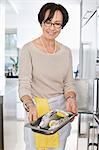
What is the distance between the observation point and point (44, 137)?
120 centimetres

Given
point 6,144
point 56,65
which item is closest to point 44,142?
point 56,65

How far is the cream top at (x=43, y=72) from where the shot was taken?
1158 millimetres

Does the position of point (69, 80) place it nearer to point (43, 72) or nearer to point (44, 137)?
point (43, 72)

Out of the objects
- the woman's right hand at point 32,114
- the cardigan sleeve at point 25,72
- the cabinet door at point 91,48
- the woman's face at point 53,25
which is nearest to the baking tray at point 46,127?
the woman's right hand at point 32,114

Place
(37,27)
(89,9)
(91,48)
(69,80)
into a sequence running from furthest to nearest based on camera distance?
(37,27)
(89,9)
(91,48)
(69,80)

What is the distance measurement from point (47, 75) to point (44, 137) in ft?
0.84

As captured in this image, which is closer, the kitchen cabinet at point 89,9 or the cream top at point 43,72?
the cream top at point 43,72

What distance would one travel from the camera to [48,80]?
46.8 inches

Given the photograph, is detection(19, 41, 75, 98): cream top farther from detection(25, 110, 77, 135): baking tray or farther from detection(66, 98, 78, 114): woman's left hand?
detection(25, 110, 77, 135): baking tray

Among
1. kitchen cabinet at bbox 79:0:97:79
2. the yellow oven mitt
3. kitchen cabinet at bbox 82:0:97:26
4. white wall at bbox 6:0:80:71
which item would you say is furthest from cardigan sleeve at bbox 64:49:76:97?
white wall at bbox 6:0:80:71

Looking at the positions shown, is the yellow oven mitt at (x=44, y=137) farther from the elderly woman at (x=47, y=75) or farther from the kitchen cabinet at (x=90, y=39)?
the kitchen cabinet at (x=90, y=39)

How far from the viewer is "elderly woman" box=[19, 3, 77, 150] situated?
114 centimetres

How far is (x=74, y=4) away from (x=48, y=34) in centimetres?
328

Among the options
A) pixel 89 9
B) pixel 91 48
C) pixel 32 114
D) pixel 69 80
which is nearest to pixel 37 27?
pixel 89 9
